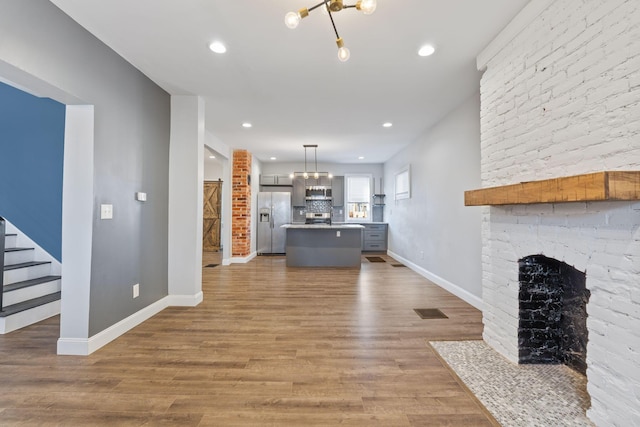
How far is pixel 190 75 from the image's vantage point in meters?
2.89

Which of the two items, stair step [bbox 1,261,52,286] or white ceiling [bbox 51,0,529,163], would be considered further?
stair step [bbox 1,261,52,286]

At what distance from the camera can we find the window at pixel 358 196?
8.20 meters

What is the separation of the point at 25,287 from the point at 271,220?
483 centimetres

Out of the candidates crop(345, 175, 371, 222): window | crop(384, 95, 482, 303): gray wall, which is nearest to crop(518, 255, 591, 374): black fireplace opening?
crop(384, 95, 482, 303): gray wall

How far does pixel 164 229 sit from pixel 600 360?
3.89 m

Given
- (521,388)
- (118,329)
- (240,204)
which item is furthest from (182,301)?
(521,388)

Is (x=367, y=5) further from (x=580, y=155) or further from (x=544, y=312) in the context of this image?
(x=544, y=312)

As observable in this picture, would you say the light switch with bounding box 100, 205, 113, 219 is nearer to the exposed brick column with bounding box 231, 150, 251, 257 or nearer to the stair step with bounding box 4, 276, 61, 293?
the stair step with bounding box 4, 276, 61, 293

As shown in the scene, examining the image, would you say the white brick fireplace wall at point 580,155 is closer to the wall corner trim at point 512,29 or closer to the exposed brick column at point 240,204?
the wall corner trim at point 512,29

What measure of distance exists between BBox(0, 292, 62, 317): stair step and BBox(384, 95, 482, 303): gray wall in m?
4.83

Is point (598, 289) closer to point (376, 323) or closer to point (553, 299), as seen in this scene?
point (553, 299)

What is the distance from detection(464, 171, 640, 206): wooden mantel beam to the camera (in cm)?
123

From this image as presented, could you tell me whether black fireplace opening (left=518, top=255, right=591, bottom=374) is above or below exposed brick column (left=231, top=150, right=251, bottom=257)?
below

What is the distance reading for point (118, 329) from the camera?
252 centimetres
